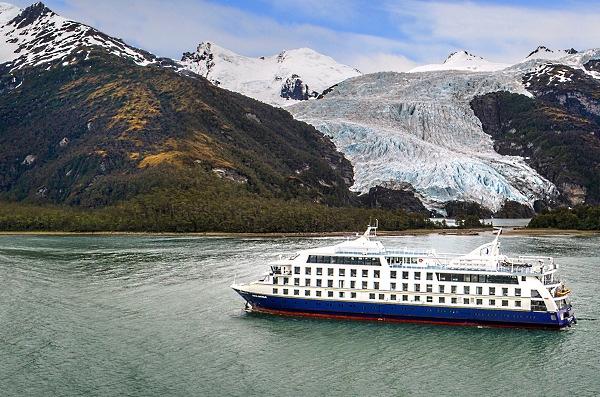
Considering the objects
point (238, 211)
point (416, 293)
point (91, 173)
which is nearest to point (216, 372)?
point (416, 293)

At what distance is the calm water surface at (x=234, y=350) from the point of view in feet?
150

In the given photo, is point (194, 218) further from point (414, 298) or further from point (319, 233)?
point (414, 298)

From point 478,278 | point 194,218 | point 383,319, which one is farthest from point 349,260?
point 194,218

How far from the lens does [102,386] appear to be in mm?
44781

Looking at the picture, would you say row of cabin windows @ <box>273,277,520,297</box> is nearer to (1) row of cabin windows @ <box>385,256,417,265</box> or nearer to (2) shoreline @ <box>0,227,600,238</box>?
(1) row of cabin windows @ <box>385,256,417,265</box>

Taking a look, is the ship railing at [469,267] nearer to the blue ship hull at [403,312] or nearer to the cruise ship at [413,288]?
the cruise ship at [413,288]

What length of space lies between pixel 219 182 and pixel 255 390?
135910 millimetres

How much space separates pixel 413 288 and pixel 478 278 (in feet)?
16.4

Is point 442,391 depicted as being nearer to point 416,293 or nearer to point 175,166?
point 416,293

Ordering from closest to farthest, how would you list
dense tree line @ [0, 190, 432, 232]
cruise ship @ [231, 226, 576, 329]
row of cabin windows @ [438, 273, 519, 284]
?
cruise ship @ [231, 226, 576, 329] → row of cabin windows @ [438, 273, 519, 284] → dense tree line @ [0, 190, 432, 232]

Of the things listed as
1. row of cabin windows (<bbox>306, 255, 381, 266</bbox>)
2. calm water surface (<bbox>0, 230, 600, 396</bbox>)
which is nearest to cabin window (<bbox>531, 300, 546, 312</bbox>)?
calm water surface (<bbox>0, 230, 600, 396</bbox>)

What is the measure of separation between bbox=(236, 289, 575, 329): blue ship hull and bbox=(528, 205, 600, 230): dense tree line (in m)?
108

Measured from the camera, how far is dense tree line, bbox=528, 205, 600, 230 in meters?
160

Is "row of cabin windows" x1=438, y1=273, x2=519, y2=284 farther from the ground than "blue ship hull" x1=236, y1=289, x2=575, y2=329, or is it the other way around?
"row of cabin windows" x1=438, y1=273, x2=519, y2=284
